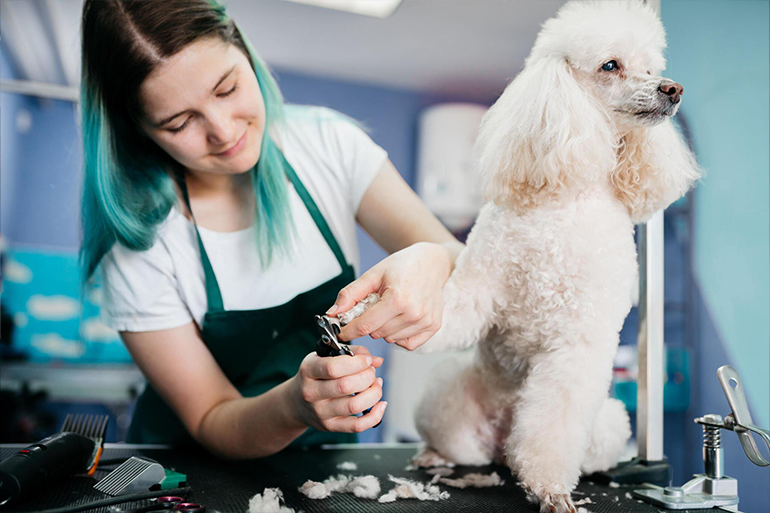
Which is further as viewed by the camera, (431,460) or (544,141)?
(431,460)

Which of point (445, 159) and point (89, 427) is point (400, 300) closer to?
point (89, 427)

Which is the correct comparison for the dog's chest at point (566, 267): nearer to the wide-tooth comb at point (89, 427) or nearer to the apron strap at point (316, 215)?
the apron strap at point (316, 215)

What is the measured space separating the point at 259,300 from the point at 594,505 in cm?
71

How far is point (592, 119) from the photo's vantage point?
69 cm

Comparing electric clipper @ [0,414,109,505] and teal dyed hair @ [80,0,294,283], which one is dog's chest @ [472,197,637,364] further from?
electric clipper @ [0,414,109,505]

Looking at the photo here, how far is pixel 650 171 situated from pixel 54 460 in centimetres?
92

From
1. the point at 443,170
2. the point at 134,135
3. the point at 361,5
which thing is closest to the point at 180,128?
the point at 134,135

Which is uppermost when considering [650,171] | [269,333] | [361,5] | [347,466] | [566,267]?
[361,5]

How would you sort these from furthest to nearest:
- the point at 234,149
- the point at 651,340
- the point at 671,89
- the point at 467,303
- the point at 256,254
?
the point at 256,254 < the point at 234,149 < the point at 651,340 < the point at 467,303 < the point at 671,89

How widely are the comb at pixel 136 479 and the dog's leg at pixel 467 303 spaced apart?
41 centimetres

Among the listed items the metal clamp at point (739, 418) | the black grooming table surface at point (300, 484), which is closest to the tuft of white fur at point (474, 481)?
the black grooming table surface at point (300, 484)

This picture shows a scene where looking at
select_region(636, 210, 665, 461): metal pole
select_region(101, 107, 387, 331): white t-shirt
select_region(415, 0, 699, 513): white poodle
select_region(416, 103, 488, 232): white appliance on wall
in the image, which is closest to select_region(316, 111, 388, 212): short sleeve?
select_region(101, 107, 387, 331): white t-shirt

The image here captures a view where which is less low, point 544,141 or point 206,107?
point 206,107

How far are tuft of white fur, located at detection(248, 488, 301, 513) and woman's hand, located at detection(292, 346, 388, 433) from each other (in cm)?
11
